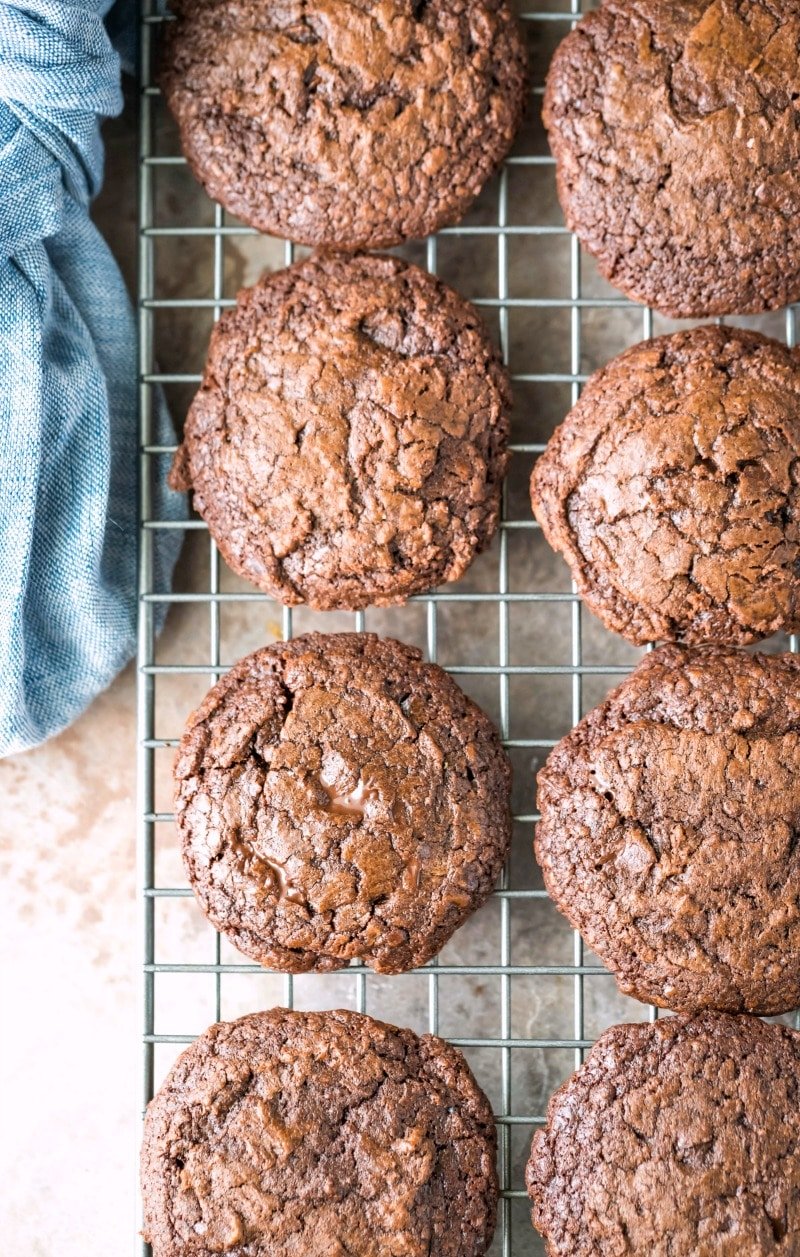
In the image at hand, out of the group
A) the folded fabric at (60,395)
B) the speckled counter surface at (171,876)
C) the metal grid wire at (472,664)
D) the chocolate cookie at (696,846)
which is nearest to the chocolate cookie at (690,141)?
the metal grid wire at (472,664)

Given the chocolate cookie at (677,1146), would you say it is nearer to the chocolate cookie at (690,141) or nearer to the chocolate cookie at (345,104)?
the chocolate cookie at (690,141)

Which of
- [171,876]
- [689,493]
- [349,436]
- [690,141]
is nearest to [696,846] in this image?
[689,493]

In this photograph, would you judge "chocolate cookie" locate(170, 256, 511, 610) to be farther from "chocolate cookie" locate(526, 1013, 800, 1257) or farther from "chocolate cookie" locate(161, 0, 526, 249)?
"chocolate cookie" locate(526, 1013, 800, 1257)

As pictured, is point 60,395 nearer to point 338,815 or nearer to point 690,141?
point 338,815

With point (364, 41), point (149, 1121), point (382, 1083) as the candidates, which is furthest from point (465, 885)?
point (364, 41)

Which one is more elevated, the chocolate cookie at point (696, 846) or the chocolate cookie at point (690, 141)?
the chocolate cookie at point (690, 141)

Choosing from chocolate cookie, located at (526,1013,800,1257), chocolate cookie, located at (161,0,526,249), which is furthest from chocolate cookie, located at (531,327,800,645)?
chocolate cookie, located at (526,1013,800,1257)
